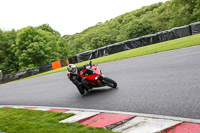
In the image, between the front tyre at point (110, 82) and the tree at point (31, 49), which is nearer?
the front tyre at point (110, 82)

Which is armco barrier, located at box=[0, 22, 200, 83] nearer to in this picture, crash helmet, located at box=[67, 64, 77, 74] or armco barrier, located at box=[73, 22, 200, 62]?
armco barrier, located at box=[73, 22, 200, 62]

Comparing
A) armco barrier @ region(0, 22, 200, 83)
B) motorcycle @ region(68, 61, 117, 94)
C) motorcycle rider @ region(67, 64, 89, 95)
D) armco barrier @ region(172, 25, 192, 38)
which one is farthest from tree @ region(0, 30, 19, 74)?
motorcycle @ region(68, 61, 117, 94)

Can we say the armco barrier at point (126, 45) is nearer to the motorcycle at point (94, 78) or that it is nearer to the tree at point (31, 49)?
the tree at point (31, 49)

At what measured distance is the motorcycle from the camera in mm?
7512

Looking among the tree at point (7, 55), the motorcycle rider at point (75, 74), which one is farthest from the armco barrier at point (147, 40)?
the tree at point (7, 55)

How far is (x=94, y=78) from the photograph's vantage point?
7.50 meters

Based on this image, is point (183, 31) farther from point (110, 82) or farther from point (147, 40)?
point (110, 82)

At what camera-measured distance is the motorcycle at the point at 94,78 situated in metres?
7.51

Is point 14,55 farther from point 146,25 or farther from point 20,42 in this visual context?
point 146,25

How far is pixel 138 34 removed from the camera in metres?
65.1

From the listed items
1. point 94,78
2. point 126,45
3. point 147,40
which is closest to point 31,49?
point 126,45

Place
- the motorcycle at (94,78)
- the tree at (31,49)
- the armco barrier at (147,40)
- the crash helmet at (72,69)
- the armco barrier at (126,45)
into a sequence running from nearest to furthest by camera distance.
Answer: the motorcycle at (94,78)
the crash helmet at (72,69)
the armco barrier at (147,40)
the armco barrier at (126,45)
the tree at (31,49)

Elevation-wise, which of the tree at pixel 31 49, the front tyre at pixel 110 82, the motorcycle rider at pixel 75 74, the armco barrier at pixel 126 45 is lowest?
the front tyre at pixel 110 82

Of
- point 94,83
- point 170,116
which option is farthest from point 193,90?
point 94,83
